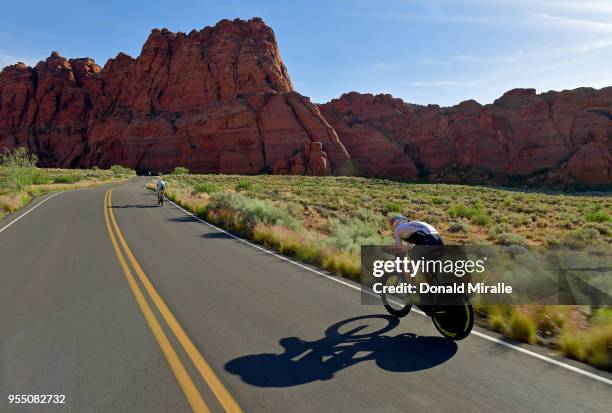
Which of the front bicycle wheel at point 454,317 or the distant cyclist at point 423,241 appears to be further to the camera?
the distant cyclist at point 423,241

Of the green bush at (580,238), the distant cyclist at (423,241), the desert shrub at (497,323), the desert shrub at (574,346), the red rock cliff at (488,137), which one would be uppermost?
the red rock cliff at (488,137)

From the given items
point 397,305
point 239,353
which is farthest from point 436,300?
point 239,353

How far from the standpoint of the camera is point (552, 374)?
14.9 ft

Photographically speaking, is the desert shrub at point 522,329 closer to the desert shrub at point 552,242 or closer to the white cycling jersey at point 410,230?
the white cycling jersey at point 410,230

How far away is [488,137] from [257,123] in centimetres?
5585

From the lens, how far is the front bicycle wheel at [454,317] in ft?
Answer: 17.5

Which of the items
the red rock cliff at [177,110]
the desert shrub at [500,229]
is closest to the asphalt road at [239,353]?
the desert shrub at [500,229]

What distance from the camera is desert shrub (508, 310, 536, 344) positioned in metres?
5.64

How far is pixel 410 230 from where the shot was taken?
19.2 feet

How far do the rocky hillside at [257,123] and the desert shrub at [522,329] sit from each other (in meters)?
84.4

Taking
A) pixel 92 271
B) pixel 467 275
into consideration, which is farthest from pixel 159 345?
pixel 92 271

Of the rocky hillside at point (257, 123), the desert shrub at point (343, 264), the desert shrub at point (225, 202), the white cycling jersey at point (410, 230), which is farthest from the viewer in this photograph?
the rocky hillside at point (257, 123)

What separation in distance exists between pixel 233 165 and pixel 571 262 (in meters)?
88.2

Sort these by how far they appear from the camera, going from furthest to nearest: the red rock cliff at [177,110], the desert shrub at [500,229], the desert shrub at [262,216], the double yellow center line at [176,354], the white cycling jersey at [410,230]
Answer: the red rock cliff at [177,110]
the desert shrub at [500,229]
the desert shrub at [262,216]
the white cycling jersey at [410,230]
the double yellow center line at [176,354]
